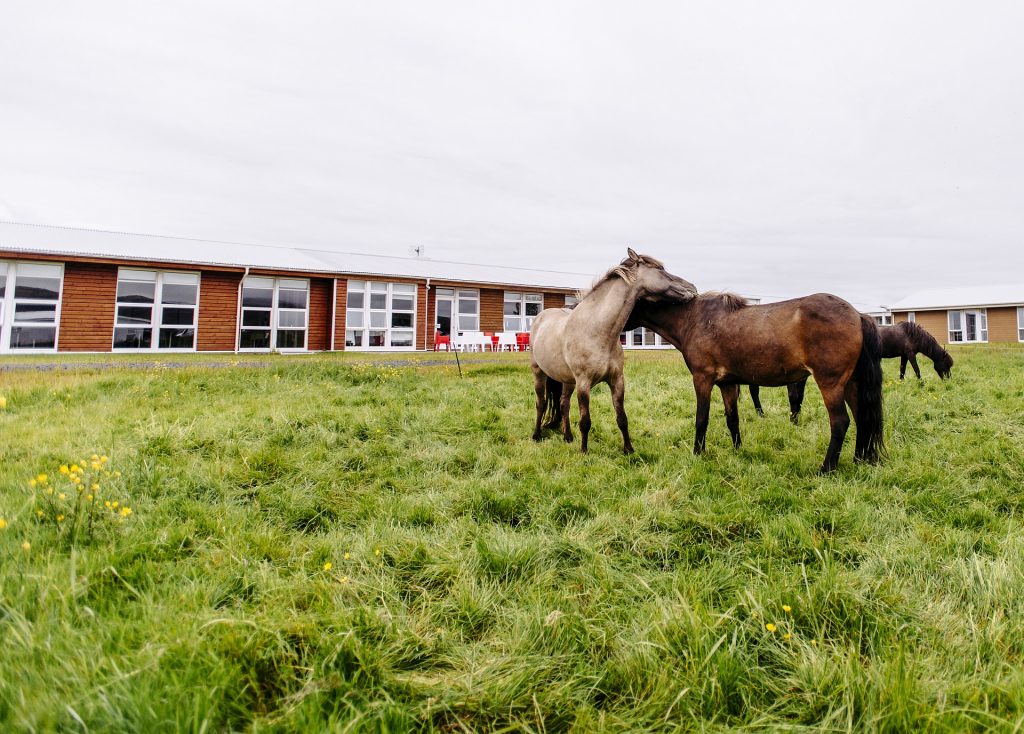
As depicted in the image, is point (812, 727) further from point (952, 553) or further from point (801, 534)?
point (952, 553)

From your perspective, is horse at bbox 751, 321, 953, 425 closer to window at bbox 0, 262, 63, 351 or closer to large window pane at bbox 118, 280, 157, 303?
large window pane at bbox 118, 280, 157, 303

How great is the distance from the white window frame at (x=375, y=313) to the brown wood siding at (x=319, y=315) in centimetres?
83

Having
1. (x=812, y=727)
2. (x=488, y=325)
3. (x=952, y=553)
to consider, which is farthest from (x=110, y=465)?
(x=488, y=325)

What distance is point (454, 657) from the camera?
1847 millimetres

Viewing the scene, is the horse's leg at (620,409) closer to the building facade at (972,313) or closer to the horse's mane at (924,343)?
the horse's mane at (924,343)

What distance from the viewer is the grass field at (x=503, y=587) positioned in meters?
1.55

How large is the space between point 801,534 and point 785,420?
4.23 meters

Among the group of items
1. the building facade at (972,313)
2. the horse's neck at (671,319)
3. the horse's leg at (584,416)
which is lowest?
the horse's leg at (584,416)

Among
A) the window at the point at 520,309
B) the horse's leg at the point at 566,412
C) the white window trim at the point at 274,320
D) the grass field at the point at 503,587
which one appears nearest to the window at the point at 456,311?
the window at the point at 520,309

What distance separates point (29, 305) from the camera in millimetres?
16719

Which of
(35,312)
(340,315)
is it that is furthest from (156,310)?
(340,315)

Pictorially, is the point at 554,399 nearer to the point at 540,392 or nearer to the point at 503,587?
the point at 540,392

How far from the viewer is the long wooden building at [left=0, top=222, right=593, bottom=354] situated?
16.9 m

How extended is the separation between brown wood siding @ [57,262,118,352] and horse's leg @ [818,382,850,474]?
74.7ft
